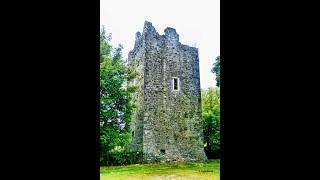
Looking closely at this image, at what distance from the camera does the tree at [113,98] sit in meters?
15.0

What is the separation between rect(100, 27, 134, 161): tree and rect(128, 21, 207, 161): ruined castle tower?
532 cm

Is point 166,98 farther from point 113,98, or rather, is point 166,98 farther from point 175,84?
point 113,98

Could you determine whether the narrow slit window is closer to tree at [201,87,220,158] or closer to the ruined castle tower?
the ruined castle tower

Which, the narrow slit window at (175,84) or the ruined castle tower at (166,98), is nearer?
the ruined castle tower at (166,98)

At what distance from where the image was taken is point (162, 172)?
17578mm

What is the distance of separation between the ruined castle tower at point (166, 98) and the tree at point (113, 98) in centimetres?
532

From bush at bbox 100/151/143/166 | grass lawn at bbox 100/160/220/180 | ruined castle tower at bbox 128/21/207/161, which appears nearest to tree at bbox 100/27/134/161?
grass lawn at bbox 100/160/220/180

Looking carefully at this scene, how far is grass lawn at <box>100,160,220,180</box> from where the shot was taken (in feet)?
51.0

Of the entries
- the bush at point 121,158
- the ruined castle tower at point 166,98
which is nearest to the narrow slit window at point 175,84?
the ruined castle tower at point 166,98

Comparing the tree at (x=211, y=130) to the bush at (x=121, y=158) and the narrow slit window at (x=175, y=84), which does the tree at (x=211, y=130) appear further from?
the bush at (x=121, y=158)

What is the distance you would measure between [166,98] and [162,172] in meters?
6.18
